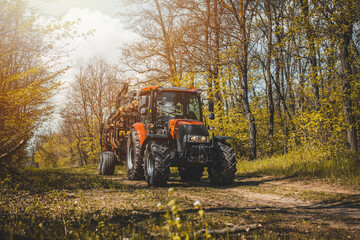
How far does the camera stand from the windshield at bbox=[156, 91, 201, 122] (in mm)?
8648

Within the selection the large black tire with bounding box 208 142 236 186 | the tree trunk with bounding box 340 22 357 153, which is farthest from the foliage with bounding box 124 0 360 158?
the large black tire with bounding box 208 142 236 186

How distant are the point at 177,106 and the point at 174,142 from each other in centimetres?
129

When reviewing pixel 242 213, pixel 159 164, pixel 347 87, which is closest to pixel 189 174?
pixel 159 164

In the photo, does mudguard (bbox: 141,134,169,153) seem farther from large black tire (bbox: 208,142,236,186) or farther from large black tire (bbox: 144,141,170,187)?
large black tire (bbox: 208,142,236,186)

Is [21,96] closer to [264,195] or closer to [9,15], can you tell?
[9,15]

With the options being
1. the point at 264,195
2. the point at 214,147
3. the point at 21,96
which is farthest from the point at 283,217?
the point at 21,96

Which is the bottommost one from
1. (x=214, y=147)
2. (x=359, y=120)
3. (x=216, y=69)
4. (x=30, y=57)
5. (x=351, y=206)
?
(x=351, y=206)

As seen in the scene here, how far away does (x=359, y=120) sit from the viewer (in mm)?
9891

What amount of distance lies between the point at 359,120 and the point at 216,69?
7217mm

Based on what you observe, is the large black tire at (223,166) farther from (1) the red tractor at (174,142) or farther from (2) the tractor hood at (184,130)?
(2) the tractor hood at (184,130)

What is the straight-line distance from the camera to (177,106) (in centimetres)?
879

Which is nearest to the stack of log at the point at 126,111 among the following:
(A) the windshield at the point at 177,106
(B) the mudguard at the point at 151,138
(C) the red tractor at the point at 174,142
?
(C) the red tractor at the point at 174,142

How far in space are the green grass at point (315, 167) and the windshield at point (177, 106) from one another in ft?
11.3

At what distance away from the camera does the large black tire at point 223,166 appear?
304 inches
